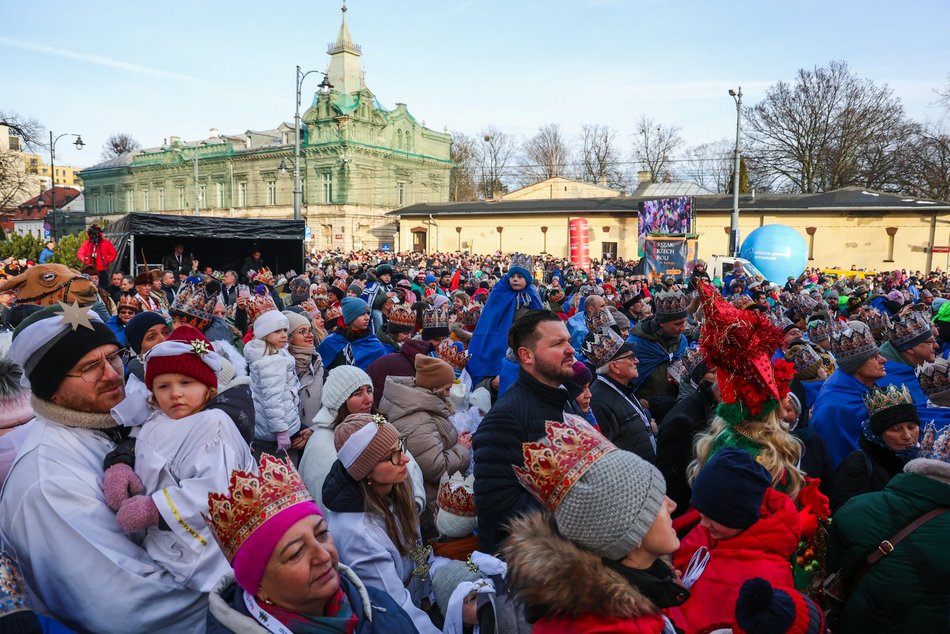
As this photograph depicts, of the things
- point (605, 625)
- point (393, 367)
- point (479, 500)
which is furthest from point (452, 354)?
point (605, 625)

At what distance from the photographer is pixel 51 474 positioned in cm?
224

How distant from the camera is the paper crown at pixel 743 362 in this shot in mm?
3232

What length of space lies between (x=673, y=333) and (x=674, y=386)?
21.8 inches

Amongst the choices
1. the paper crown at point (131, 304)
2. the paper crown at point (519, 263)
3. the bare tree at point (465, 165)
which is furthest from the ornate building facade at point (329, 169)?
the paper crown at point (131, 304)

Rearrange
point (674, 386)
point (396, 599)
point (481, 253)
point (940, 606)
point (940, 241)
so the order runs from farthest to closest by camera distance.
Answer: point (481, 253) < point (940, 241) < point (674, 386) < point (396, 599) < point (940, 606)

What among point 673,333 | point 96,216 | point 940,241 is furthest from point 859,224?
point 96,216

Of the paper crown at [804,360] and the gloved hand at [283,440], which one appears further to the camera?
the paper crown at [804,360]

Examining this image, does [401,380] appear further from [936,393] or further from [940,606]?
[936,393]

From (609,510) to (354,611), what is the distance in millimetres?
1122

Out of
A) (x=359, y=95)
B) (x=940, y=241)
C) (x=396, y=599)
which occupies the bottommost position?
(x=396, y=599)

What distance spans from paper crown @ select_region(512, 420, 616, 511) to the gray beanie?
0.08 ft

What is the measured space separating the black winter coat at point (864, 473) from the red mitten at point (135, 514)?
3669 millimetres

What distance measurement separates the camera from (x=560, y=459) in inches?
75.5

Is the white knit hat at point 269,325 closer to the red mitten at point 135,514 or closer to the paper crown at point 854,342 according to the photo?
the red mitten at point 135,514
